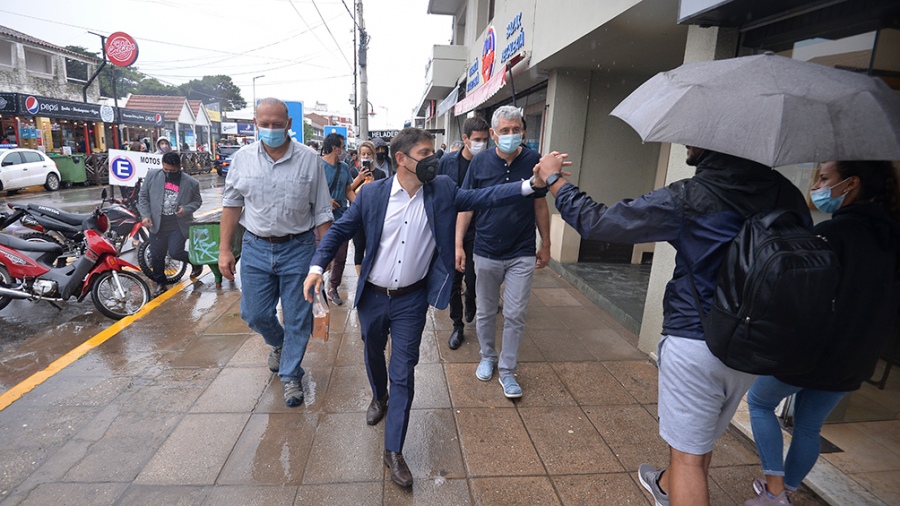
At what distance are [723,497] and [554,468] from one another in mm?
876

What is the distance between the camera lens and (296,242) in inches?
134

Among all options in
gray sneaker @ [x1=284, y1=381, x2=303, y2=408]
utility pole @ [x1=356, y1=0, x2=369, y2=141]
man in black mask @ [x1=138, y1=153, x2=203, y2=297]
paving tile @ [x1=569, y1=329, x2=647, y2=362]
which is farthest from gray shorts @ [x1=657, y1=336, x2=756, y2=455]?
utility pole @ [x1=356, y1=0, x2=369, y2=141]

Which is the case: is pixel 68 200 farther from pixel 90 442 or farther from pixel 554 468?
pixel 554 468

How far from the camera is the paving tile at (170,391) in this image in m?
3.35

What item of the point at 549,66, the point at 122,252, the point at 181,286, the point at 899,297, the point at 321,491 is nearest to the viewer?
the point at 899,297

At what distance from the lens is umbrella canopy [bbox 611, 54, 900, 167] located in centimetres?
158

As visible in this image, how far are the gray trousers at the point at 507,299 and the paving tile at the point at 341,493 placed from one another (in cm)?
137

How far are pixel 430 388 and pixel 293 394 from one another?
3.23ft

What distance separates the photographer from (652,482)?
8.34 feet

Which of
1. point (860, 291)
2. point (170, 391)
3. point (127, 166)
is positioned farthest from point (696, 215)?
point (127, 166)

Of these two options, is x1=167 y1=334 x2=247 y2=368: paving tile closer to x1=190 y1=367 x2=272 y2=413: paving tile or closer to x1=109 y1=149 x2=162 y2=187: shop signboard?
x1=190 y1=367 x2=272 y2=413: paving tile

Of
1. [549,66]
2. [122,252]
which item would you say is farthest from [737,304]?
[122,252]

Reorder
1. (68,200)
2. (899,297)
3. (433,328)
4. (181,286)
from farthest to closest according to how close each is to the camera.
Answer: (68,200) → (181,286) → (433,328) → (899,297)

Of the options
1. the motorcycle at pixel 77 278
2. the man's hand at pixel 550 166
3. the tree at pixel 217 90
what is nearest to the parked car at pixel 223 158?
the motorcycle at pixel 77 278
